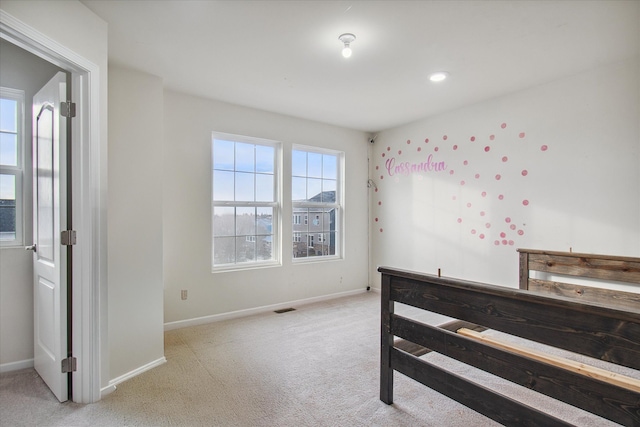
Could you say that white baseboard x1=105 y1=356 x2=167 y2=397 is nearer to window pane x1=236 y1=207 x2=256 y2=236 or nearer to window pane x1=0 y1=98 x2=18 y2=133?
window pane x1=236 y1=207 x2=256 y2=236

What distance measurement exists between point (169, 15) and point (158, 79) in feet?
2.91

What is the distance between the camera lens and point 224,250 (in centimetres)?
384

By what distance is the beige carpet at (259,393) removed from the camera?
192 centimetres

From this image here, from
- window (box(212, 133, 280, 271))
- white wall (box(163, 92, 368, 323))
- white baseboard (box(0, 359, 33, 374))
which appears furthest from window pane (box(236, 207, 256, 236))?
white baseboard (box(0, 359, 33, 374))

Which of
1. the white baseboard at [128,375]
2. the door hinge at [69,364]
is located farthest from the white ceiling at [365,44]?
the white baseboard at [128,375]

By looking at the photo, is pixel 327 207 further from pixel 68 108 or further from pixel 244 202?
pixel 68 108

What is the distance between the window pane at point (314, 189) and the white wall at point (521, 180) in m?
1.08

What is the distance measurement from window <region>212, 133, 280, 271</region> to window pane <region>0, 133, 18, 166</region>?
5.58 feet

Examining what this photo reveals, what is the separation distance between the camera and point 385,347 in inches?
83.8

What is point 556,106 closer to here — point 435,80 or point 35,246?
point 435,80

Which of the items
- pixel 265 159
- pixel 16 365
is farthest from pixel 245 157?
pixel 16 365

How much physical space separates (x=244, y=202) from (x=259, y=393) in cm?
230

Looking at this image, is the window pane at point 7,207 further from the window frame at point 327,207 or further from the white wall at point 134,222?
the window frame at point 327,207

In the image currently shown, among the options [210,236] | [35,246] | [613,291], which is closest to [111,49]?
[35,246]
